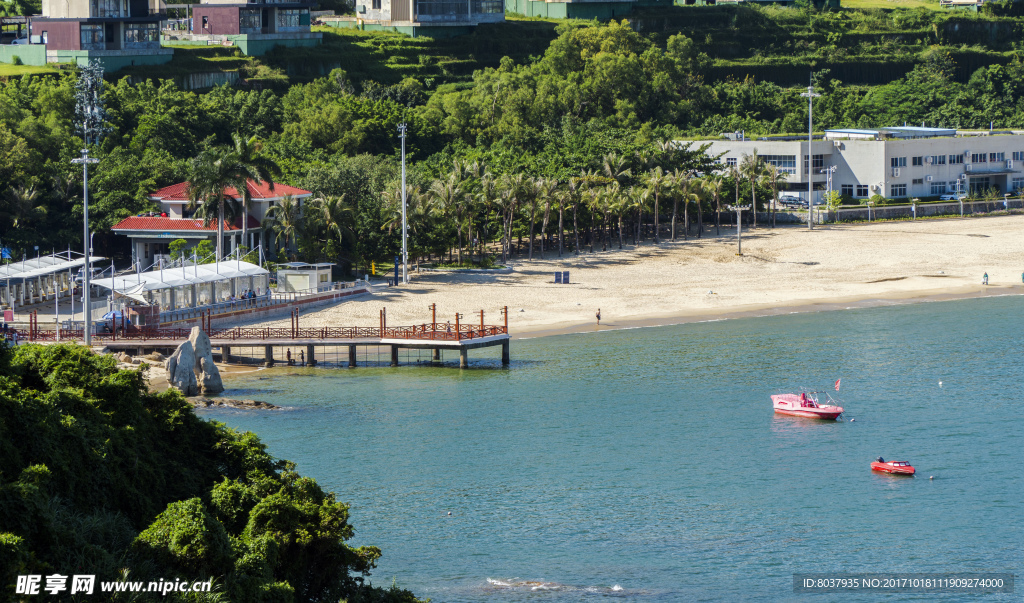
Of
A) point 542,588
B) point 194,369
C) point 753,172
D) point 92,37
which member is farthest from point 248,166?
point 542,588

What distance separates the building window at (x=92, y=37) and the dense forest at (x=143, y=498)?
97652 mm

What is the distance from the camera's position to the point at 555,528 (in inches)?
1806

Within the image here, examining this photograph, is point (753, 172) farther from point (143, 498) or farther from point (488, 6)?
point (143, 498)

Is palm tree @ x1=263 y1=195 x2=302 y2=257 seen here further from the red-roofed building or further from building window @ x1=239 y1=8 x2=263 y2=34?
building window @ x1=239 y1=8 x2=263 y2=34

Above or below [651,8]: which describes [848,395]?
below

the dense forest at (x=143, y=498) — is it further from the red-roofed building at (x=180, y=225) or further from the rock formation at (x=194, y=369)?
the red-roofed building at (x=180, y=225)

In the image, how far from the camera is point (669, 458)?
5441 centimetres

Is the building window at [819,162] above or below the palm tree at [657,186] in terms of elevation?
above

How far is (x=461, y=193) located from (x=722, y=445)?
42042mm

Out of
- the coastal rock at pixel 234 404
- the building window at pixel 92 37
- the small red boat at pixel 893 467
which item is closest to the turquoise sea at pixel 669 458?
the small red boat at pixel 893 467

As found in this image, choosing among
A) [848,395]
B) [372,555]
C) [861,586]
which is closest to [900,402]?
[848,395]

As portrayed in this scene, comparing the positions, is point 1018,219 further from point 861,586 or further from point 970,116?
point 861,586

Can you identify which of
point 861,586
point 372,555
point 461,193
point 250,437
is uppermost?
point 461,193

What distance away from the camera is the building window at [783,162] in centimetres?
12688
